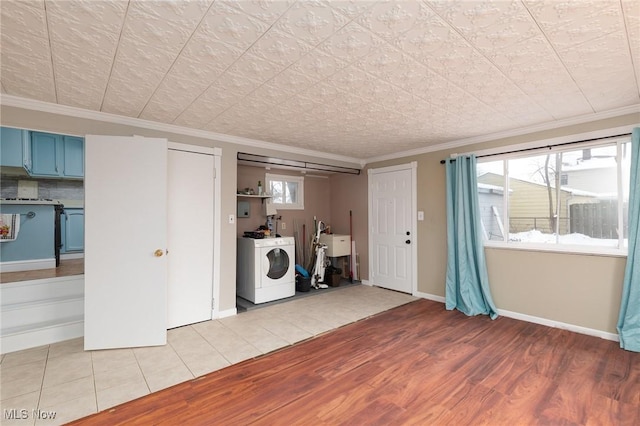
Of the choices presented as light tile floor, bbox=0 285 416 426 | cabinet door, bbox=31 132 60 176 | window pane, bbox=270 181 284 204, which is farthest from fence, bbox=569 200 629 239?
cabinet door, bbox=31 132 60 176

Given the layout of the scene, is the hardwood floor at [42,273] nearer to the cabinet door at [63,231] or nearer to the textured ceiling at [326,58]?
the cabinet door at [63,231]

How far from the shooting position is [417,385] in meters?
2.21

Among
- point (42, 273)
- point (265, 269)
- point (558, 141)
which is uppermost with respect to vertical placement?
point (558, 141)

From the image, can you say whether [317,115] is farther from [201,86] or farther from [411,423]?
[411,423]

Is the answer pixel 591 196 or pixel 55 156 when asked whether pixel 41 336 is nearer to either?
pixel 55 156

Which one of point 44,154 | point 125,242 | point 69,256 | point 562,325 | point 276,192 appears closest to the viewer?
point 125,242

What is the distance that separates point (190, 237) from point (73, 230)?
299 centimetres

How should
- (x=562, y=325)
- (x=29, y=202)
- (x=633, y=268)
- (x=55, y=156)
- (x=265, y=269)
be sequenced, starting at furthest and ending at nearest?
(x=55, y=156)
(x=265, y=269)
(x=29, y=202)
(x=562, y=325)
(x=633, y=268)

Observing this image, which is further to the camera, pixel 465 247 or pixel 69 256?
Answer: pixel 69 256

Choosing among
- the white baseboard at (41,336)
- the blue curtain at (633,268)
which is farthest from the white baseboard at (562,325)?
the white baseboard at (41,336)

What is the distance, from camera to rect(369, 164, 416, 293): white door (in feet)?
15.4

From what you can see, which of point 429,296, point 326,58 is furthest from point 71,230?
point 429,296

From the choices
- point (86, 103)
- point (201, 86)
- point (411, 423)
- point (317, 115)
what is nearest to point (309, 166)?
point (317, 115)

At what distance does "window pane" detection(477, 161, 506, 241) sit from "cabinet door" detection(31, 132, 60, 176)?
6.47 meters
